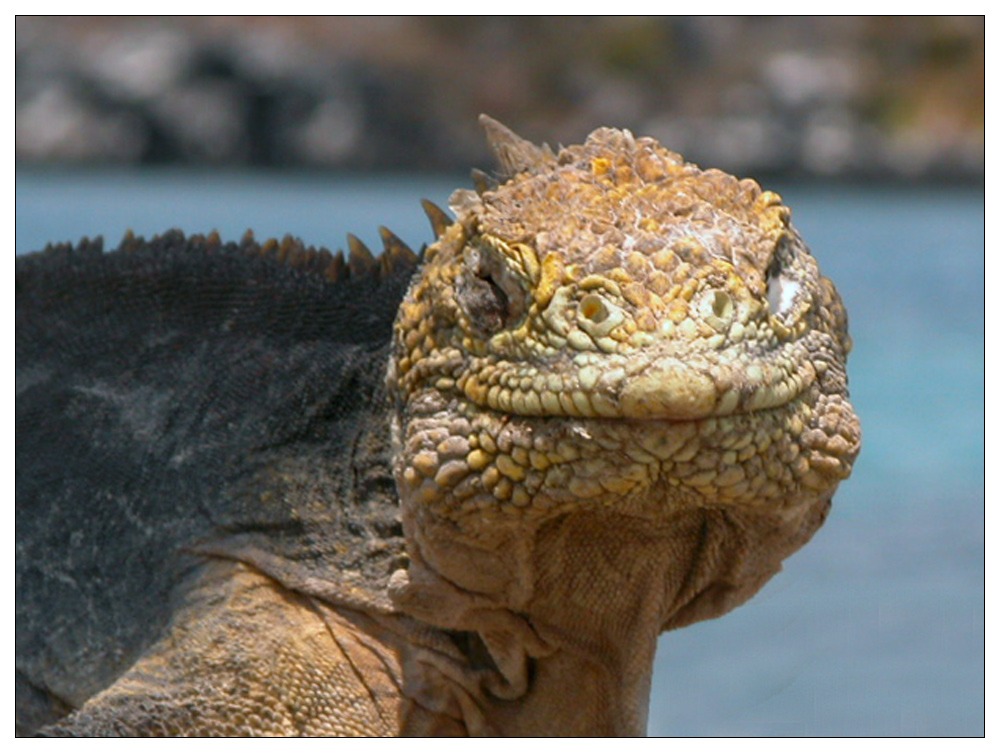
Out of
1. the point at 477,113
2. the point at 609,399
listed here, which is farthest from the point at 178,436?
the point at 477,113

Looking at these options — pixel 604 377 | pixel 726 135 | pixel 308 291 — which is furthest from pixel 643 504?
pixel 726 135

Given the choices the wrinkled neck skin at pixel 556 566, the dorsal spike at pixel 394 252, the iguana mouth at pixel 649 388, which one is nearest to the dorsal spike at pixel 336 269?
the dorsal spike at pixel 394 252

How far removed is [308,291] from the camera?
5.04 m

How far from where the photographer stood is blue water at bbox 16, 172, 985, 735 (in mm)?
11375

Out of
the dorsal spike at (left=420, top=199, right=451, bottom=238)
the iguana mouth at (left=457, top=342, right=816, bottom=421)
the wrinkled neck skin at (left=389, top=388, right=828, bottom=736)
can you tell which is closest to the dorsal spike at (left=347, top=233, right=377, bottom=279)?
the dorsal spike at (left=420, top=199, right=451, bottom=238)

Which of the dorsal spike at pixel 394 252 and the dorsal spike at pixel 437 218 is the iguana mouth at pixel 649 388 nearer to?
the dorsal spike at pixel 437 218

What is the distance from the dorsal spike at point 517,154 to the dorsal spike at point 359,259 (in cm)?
70

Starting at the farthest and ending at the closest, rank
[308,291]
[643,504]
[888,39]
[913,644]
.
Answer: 1. [888,39]
2. [913,644]
3. [308,291]
4. [643,504]

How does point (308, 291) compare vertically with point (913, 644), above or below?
below

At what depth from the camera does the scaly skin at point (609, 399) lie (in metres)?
3.56

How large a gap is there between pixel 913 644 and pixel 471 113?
2284cm

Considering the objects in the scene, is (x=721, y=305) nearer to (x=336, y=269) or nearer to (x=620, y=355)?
(x=620, y=355)

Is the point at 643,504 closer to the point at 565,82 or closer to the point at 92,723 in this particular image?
the point at 92,723

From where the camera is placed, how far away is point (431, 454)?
391 centimetres
